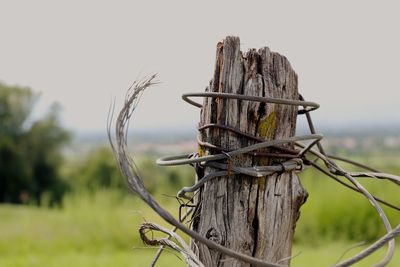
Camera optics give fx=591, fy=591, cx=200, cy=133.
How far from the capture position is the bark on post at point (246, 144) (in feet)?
3.35

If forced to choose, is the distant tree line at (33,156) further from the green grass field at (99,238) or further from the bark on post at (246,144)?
the bark on post at (246,144)

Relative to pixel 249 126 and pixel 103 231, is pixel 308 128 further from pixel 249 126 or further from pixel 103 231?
pixel 103 231

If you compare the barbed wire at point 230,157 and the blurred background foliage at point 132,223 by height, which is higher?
the barbed wire at point 230,157

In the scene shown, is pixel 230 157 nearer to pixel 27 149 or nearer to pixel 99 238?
pixel 99 238

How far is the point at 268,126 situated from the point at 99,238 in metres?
4.59

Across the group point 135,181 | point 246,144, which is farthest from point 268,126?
point 135,181

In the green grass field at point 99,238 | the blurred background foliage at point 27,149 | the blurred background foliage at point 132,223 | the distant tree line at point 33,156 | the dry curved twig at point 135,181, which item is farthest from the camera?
the blurred background foliage at point 27,149

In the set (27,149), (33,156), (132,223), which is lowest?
(132,223)

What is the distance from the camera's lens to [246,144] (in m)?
1.02

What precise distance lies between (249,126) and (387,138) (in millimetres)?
10247

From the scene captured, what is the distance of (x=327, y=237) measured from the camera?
539 cm

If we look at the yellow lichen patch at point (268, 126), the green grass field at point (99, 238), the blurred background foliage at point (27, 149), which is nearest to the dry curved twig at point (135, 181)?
the yellow lichen patch at point (268, 126)

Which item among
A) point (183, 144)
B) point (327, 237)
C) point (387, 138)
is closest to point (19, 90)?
point (387, 138)

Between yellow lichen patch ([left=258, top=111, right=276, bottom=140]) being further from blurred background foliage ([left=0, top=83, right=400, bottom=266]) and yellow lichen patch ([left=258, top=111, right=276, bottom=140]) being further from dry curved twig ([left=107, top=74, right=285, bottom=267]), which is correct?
blurred background foliage ([left=0, top=83, right=400, bottom=266])
